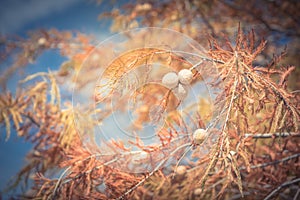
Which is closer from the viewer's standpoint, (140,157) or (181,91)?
(181,91)

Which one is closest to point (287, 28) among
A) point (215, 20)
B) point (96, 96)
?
point (215, 20)

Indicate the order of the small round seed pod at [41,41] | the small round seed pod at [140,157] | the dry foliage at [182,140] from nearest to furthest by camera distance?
the dry foliage at [182,140]
the small round seed pod at [140,157]
the small round seed pod at [41,41]

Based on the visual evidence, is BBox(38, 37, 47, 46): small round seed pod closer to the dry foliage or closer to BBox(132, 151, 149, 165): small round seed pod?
the dry foliage

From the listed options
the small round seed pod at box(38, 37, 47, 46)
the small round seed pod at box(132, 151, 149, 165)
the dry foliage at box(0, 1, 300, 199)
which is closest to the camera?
the dry foliage at box(0, 1, 300, 199)

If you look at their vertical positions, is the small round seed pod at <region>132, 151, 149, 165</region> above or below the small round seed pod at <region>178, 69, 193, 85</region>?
below

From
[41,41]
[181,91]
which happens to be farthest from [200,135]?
[41,41]

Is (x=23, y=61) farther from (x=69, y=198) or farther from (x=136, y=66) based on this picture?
(x=136, y=66)

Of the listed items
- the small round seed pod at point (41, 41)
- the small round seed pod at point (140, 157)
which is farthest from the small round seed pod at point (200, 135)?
the small round seed pod at point (41, 41)

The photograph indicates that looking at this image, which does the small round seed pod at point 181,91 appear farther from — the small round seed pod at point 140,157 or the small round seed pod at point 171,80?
the small round seed pod at point 140,157

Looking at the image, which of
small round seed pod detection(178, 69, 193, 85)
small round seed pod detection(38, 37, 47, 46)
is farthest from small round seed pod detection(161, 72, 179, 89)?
small round seed pod detection(38, 37, 47, 46)

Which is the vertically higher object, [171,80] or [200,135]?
[171,80]

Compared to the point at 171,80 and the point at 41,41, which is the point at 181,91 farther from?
the point at 41,41
